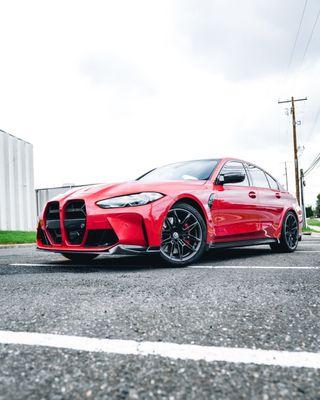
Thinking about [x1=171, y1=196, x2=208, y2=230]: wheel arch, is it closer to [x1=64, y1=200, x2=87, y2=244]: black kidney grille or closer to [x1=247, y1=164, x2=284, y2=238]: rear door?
[x1=64, y1=200, x2=87, y2=244]: black kidney grille

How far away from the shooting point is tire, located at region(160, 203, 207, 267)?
14.4 feet

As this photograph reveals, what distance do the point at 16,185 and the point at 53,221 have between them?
12.6 m

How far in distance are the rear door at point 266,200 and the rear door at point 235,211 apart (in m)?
0.16

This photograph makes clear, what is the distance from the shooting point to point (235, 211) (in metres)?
5.26

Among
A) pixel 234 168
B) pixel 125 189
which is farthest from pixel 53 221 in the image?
pixel 234 168

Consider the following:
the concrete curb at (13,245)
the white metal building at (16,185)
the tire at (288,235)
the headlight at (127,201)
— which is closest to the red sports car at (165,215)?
the headlight at (127,201)

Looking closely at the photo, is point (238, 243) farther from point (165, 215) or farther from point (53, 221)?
point (53, 221)

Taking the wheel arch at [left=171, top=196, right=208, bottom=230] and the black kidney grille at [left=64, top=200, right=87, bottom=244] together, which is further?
the wheel arch at [left=171, top=196, right=208, bottom=230]

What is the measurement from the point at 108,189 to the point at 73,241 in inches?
26.5

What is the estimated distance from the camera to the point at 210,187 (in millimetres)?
Answer: 4949

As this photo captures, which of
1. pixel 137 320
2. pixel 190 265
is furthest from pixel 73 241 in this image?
pixel 137 320

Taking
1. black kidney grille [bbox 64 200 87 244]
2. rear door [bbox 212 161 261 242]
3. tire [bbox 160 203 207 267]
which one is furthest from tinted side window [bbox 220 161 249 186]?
black kidney grille [bbox 64 200 87 244]

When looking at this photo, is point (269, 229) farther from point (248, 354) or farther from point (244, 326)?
point (248, 354)

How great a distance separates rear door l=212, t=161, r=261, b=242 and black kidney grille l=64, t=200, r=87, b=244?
1.59 meters
